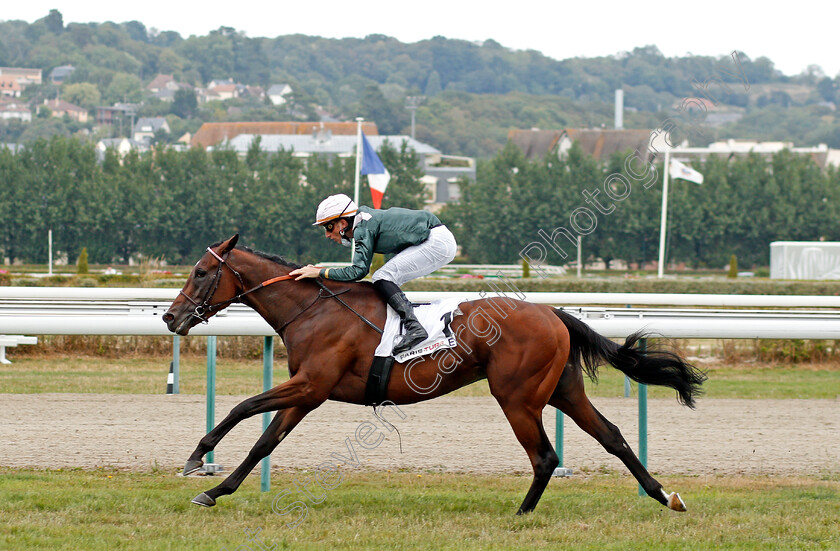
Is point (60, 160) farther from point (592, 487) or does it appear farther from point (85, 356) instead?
point (592, 487)

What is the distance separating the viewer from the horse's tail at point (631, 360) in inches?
200

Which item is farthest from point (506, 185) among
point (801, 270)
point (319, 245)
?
point (801, 270)

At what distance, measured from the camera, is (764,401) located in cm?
938

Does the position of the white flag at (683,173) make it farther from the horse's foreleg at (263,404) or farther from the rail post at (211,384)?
the horse's foreleg at (263,404)

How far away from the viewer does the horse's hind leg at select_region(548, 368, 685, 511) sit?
4910 millimetres

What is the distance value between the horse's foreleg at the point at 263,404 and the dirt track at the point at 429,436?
4.91 feet

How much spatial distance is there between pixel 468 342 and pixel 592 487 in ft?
4.46

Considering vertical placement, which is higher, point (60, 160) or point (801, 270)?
point (60, 160)

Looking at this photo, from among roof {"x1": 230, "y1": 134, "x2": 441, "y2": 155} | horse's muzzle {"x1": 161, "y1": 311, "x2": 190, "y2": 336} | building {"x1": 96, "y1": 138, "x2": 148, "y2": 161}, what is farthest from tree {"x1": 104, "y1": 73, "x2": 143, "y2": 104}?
horse's muzzle {"x1": 161, "y1": 311, "x2": 190, "y2": 336}

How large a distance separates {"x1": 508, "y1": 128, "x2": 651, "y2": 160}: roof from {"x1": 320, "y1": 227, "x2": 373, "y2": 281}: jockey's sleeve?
6757cm

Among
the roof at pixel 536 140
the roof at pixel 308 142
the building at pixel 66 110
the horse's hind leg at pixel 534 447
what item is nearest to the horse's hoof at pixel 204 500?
the horse's hind leg at pixel 534 447

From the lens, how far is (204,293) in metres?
4.97

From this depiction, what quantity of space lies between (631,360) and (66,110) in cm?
18903

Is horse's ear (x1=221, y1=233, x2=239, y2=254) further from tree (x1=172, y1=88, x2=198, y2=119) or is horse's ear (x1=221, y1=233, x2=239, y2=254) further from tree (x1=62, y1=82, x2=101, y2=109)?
tree (x1=62, y1=82, x2=101, y2=109)
